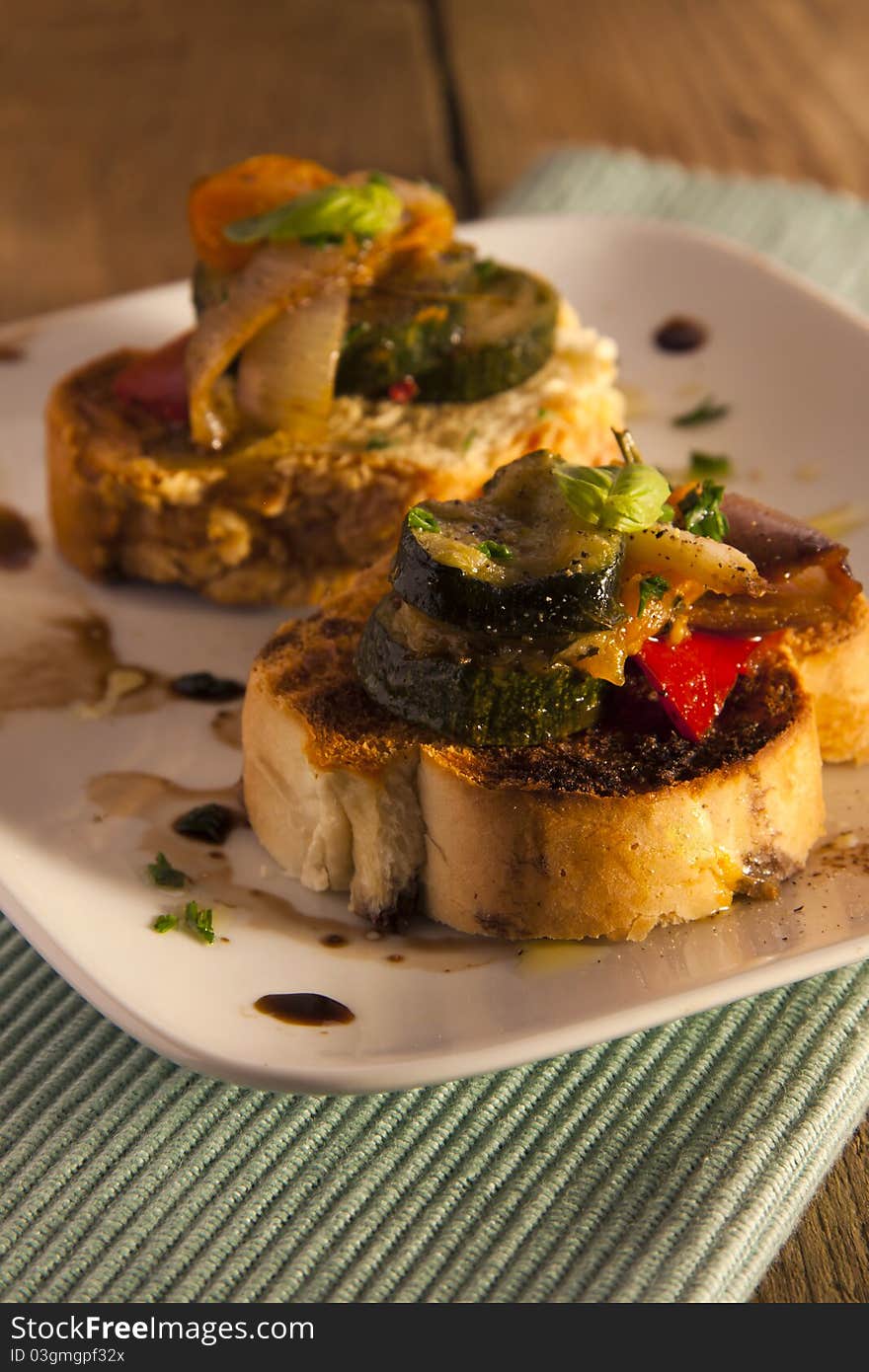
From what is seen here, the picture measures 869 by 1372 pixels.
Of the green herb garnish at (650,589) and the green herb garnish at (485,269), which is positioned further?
the green herb garnish at (485,269)

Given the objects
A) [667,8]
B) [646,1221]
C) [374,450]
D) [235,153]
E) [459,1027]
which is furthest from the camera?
[667,8]

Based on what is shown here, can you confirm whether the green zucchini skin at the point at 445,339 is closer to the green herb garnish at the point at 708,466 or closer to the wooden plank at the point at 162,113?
the green herb garnish at the point at 708,466

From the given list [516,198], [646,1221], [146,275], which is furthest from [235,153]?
[646,1221]

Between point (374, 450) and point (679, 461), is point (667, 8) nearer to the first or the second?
point (679, 461)

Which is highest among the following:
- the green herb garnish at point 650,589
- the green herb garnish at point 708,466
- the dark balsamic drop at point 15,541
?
the green herb garnish at point 650,589

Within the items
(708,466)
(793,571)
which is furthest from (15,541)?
(793,571)

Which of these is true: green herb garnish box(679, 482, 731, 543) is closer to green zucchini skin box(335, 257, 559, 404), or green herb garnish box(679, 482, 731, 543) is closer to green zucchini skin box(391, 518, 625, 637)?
green zucchini skin box(391, 518, 625, 637)

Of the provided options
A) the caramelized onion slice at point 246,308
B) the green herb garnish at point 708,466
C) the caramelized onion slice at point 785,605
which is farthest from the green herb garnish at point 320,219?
the caramelized onion slice at point 785,605
